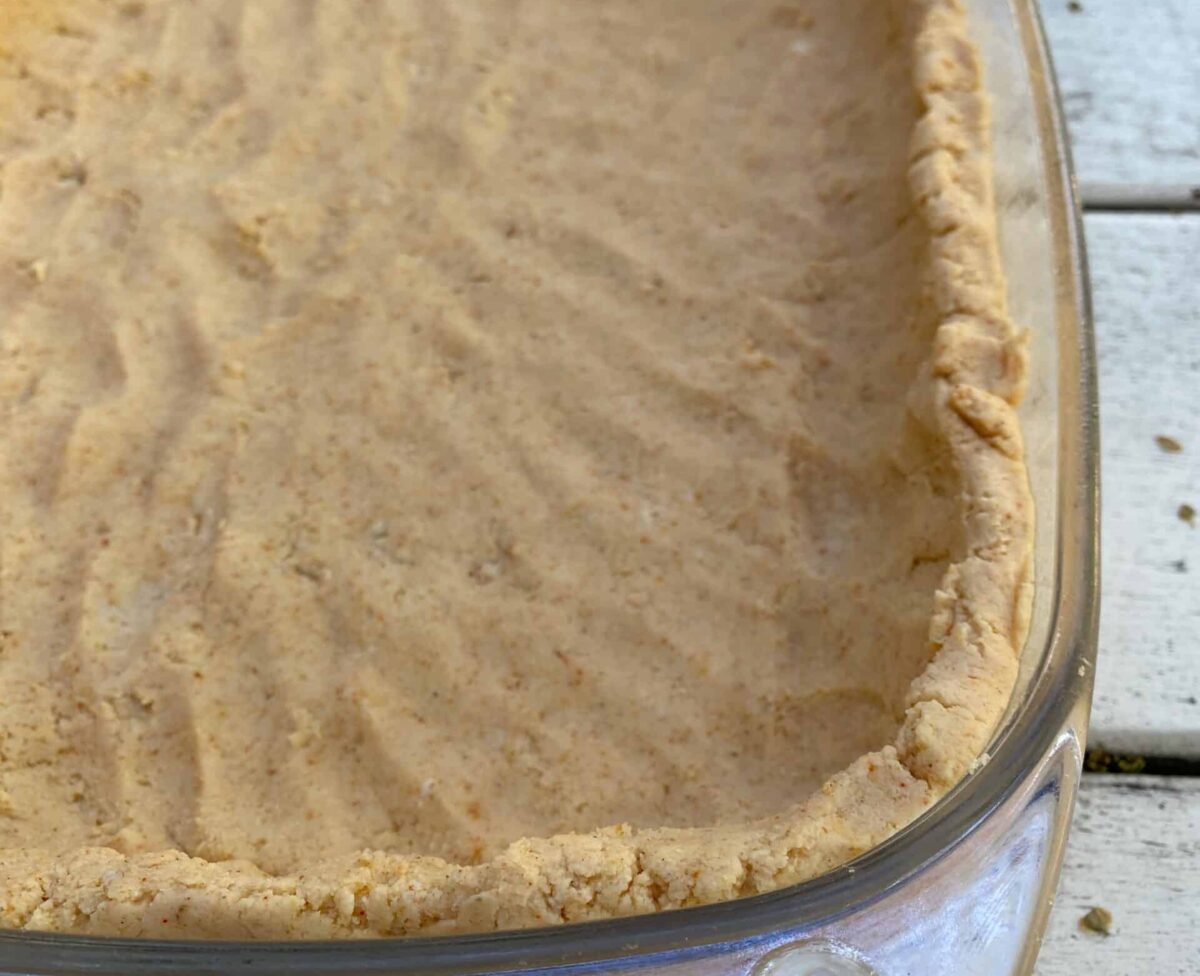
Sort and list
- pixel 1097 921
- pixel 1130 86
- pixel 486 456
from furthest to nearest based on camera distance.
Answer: pixel 1130 86 → pixel 486 456 → pixel 1097 921

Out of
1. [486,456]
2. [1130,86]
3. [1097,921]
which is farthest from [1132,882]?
[1130,86]

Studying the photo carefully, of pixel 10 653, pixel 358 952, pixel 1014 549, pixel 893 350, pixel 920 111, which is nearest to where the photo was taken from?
pixel 358 952

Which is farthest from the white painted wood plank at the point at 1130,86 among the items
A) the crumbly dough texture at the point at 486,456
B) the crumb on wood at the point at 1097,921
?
the crumb on wood at the point at 1097,921

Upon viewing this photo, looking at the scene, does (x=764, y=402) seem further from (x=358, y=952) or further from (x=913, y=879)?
(x=358, y=952)

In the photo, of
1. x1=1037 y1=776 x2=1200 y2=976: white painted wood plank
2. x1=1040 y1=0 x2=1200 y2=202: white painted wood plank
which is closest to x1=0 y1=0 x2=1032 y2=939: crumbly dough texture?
x1=1037 y1=776 x2=1200 y2=976: white painted wood plank

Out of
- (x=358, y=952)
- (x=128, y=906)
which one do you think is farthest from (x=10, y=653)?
(x=358, y=952)

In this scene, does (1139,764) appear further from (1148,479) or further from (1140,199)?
(1140,199)

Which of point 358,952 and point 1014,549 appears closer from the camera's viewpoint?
point 358,952

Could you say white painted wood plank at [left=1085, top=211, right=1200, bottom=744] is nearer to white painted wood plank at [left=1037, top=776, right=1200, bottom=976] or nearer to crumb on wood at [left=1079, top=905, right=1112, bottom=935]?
white painted wood plank at [left=1037, top=776, right=1200, bottom=976]

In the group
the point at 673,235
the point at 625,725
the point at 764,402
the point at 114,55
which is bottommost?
the point at 625,725
